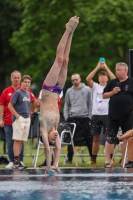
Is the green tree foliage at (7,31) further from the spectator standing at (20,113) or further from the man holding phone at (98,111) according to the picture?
the spectator standing at (20,113)

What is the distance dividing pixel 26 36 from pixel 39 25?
38.2 inches

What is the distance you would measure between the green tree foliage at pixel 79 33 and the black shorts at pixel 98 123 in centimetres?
2315

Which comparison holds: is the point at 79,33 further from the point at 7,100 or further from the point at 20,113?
the point at 20,113

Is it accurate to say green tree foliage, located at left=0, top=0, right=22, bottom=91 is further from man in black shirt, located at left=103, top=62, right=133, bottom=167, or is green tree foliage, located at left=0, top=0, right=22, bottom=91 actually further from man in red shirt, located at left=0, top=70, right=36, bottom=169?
man in black shirt, located at left=103, top=62, right=133, bottom=167

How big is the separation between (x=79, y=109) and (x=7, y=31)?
31.4m

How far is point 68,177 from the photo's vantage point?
43.6 feet

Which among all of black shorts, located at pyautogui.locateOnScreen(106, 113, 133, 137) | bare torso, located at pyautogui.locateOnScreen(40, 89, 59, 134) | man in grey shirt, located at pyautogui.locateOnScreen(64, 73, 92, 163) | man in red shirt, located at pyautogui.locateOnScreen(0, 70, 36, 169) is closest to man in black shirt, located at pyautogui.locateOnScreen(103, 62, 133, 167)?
black shorts, located at pyautogui.locateOnScreen(106, 113, 133, 137)

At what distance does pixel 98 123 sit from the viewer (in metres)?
18.3

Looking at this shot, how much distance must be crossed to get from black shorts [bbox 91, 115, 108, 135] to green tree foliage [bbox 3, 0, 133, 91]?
2315 cm

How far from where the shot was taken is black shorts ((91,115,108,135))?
18.2m

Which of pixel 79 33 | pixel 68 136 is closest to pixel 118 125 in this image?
pixel 68 136

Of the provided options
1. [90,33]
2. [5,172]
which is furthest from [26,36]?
[5,172]

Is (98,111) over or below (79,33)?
below

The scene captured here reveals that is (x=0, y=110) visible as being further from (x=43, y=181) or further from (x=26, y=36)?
(x=26, y=36)
